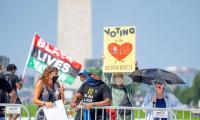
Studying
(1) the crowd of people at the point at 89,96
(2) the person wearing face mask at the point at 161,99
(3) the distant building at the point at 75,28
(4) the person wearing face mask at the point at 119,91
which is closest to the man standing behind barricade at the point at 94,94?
(1) the crowd of people at the point at 89,96

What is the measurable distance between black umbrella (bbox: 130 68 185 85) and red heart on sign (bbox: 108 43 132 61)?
2.88 ft

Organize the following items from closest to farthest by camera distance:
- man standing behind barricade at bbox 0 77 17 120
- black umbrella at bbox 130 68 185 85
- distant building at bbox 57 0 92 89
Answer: man standing behind barricade at bbox 0 77 17 120, black umbrella at bbox 130 68 185 85, distant building at bbox 57 0 92 89

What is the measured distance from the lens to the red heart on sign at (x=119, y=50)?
16.8 meters

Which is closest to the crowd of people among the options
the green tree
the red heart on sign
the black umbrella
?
the black umbrella

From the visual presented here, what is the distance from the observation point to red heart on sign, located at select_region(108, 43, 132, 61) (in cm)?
1684

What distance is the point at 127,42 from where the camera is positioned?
17.0 m

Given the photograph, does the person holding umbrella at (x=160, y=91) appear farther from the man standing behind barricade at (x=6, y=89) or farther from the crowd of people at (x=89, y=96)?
the man standing behind barricade at (x=6, y=89)

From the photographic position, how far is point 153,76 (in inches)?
613

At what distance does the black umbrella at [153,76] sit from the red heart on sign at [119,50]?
2.88 feet

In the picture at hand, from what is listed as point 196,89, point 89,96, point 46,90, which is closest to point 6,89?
point 46,90

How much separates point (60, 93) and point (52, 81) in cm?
42

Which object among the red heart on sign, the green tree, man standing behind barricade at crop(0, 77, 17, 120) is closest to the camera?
man standing behind barricade at crop(0, 77, 17, 120)

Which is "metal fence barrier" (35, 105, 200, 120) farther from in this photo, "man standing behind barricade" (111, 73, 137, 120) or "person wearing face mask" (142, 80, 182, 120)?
"man standing behind barricade" (111, 73, 137, 120)

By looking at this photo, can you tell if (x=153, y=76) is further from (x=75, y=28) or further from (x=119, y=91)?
(x=75, y=28)
